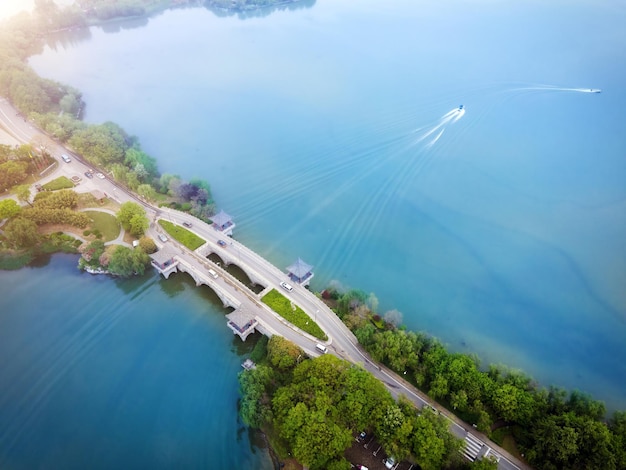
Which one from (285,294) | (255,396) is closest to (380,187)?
(285,294)

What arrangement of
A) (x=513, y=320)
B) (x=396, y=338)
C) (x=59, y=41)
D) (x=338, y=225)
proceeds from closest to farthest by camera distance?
(x=396, y=338), (x=513, y=320), (x=338, y=225), (x=59, y=41)

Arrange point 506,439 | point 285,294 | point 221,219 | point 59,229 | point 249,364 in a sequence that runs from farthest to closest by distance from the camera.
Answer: point 59,229 → point 221,219 → point 285,294 → point 249,364 → point 506,439

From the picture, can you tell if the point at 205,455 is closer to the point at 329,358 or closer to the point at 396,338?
the point at 329,358

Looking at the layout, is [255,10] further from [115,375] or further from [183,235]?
[115,375]

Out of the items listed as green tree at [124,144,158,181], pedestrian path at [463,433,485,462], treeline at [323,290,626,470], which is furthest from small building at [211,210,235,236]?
pedestrian path at [463,433,485,462]

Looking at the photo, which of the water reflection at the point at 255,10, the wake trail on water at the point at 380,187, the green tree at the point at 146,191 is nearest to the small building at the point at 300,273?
the wake trail on water at the point at 380,187

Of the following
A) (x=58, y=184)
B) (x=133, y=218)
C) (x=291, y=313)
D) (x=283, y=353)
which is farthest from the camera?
(x=58, y=184)

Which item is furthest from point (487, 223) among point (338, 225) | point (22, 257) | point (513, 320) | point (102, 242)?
point (22, 257)
